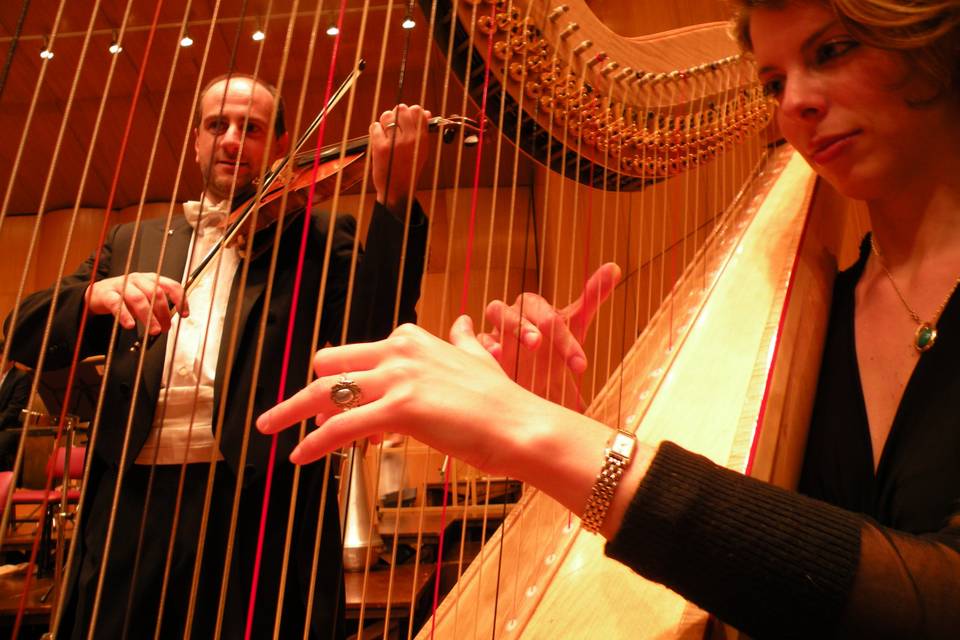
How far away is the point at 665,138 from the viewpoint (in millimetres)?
1548

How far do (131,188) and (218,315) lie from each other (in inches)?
229

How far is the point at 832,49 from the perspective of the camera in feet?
3.18

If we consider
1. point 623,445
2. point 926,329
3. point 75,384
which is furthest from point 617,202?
point 75,384

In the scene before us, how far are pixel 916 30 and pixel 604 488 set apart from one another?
2.18 feet

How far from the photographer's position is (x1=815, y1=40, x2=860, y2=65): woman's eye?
957mm

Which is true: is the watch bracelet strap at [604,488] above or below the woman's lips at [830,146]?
below

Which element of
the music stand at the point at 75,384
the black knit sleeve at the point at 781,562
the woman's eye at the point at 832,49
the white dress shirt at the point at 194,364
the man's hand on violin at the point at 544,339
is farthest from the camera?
the music stand at the point at 75,384

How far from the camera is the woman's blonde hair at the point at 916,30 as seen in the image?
2.97 feet

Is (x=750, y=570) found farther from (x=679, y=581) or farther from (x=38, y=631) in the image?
(x=38, y=631)

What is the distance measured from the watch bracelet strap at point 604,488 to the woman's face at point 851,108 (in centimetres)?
55

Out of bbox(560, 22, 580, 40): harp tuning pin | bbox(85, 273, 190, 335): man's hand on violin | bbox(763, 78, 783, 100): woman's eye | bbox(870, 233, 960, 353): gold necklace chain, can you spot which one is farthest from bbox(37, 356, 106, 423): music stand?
bbox(870, 233, 960, 353): gold necklace chain

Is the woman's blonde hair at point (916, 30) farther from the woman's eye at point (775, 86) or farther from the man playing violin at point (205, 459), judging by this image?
the man playing violin at point (205, 459)

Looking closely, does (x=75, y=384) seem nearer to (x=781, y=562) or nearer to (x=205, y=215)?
(x=205, y=215)

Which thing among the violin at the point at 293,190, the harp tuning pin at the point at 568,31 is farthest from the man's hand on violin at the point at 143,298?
the harp tuning pin at the point at 568,31
